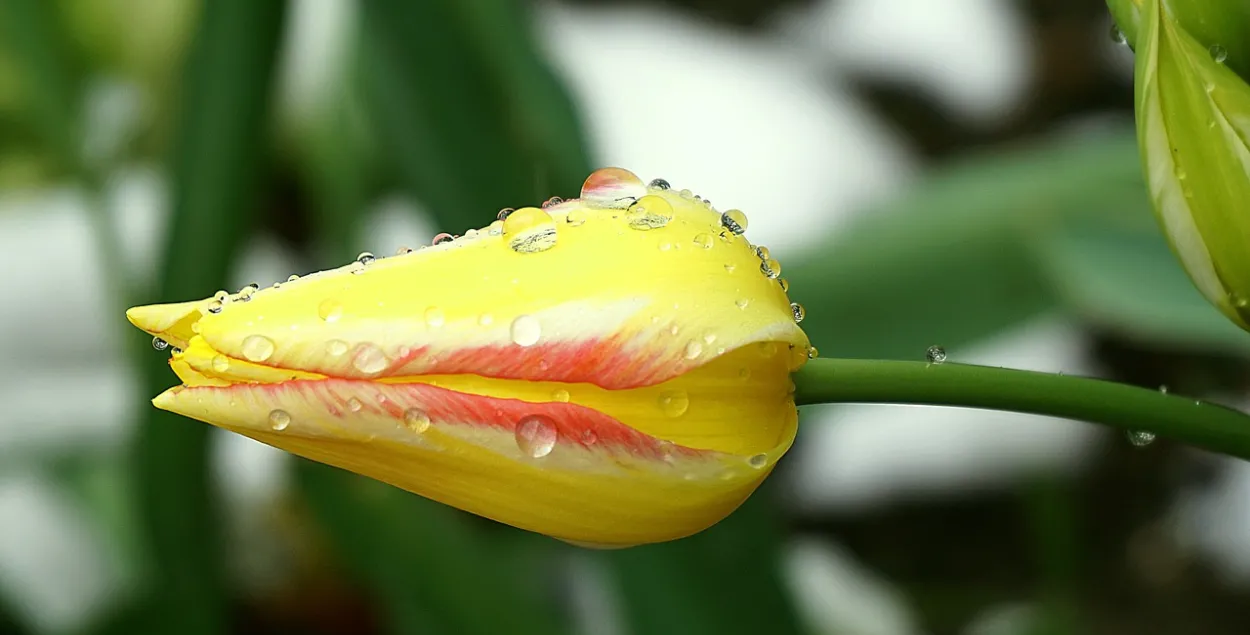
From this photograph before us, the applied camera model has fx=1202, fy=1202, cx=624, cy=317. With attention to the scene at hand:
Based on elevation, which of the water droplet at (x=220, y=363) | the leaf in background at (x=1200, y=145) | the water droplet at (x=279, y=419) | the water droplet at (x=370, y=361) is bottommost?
the water droplet at (x=279, y=419)

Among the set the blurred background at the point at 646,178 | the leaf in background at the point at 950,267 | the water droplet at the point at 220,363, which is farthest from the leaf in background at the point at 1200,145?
the leaf in background at the point at 950,267

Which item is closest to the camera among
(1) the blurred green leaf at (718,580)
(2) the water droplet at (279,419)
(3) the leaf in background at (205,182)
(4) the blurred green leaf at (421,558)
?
(2) the water droplet at (279,419)

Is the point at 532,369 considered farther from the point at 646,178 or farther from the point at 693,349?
the point at 646,178

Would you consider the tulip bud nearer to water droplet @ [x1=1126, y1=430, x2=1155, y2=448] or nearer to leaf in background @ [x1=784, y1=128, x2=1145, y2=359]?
water droplet @ [x1=1126, y1=430, x2=1155, y2=448]

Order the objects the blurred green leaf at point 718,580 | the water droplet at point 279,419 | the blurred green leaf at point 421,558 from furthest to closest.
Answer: the blurred green leaf at point 421,558 → the blurred green leaf at point 718,580 → the water droplet at point 279,419

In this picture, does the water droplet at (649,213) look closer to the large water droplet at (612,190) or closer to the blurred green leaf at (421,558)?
the large water droplet at (612,190)

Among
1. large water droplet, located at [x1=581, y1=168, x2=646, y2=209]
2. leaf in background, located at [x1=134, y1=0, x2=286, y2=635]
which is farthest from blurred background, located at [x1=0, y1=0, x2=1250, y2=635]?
large water droplet, located at [x1=581, y1=168, x2=646, y2=209]
